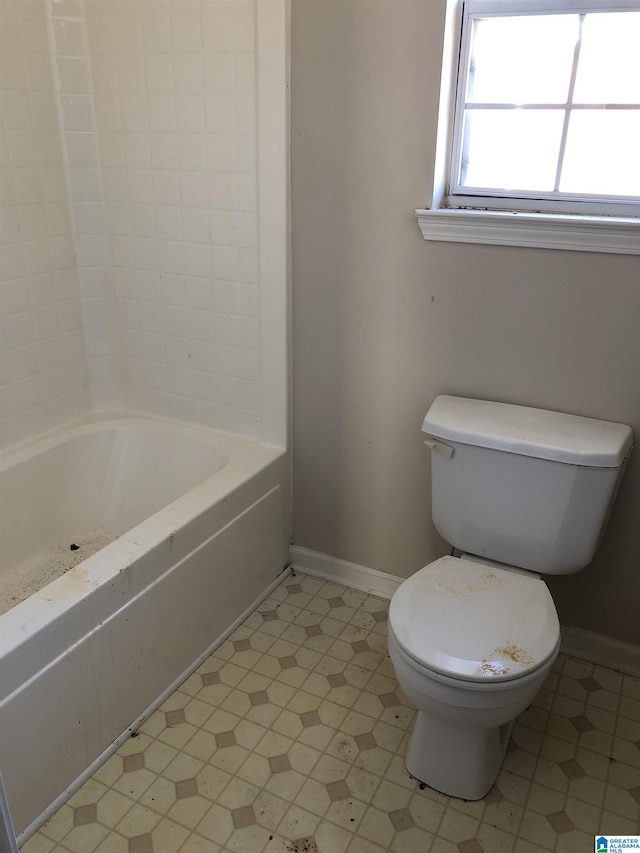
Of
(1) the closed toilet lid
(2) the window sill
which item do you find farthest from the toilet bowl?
(2) the window sill

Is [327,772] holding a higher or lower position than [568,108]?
lower

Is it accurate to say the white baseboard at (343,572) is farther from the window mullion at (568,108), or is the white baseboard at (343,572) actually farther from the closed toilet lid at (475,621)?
the window mullion at (568,108)

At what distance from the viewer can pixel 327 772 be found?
1.62 m

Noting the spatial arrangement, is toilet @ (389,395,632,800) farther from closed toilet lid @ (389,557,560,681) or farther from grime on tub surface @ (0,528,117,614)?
grime on tub surface @ (0,528,117,614)

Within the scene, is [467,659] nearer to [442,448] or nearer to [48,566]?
[442,448]

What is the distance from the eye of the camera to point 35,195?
2.01 m

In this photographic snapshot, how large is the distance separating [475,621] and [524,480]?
37 centimetres

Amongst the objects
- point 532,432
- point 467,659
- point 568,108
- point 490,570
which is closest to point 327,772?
point 467,659

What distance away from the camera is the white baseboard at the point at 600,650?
6.29ft

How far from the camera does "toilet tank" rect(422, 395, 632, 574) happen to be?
1598 millimetres

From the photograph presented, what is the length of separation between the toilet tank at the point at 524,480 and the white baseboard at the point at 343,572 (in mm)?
472

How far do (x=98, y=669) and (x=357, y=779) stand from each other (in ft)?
2.16

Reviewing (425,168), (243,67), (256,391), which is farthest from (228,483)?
(243,67)

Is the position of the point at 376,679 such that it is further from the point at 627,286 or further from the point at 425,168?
the point at 425,168
